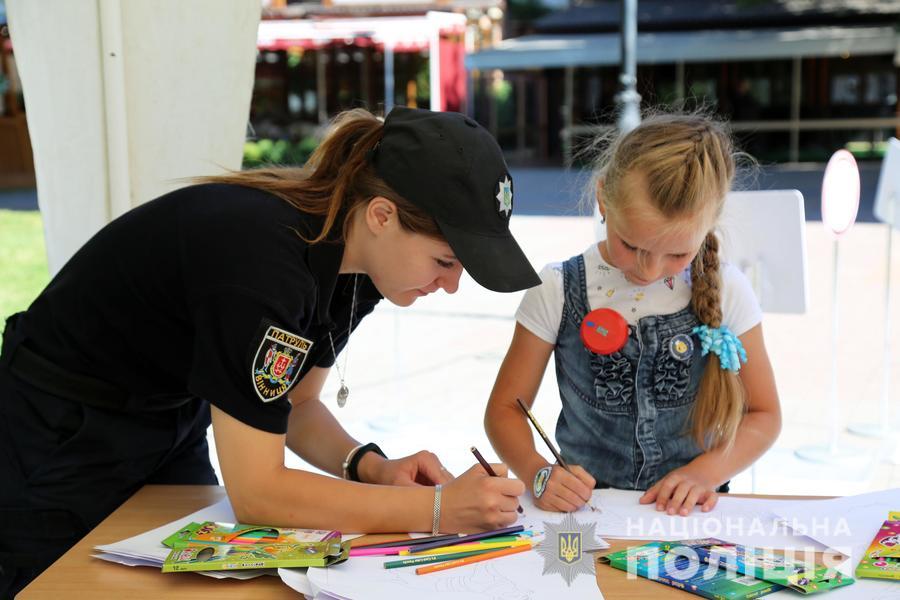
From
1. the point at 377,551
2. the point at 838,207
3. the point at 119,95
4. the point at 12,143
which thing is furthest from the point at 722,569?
the point at 12,143

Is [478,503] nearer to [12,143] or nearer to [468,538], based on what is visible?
[468,538]

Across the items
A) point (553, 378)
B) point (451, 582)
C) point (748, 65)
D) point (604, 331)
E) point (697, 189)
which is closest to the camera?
point (451, 582)

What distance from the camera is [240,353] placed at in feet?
4.42

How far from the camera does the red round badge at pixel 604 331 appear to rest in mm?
1936

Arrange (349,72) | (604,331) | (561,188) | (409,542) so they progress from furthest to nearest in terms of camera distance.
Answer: (349,72) → (561,188) → (604,331) → (409,542)

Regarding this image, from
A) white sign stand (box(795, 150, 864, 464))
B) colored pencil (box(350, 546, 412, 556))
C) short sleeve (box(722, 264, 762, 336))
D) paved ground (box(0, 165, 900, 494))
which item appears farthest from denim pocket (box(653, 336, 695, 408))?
white sign stand (box(795, 150, 864, 464))

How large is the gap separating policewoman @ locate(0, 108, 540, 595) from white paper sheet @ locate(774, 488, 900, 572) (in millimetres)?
438

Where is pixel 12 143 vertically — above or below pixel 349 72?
below

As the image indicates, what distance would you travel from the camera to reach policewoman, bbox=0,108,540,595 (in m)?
1.39

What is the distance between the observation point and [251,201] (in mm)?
1463

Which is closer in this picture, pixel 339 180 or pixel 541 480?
pixel 339 180

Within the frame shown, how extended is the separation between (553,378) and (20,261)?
5202 millimetres

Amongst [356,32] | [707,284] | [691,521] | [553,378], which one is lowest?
[553,378]

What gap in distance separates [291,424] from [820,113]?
17.7 m
